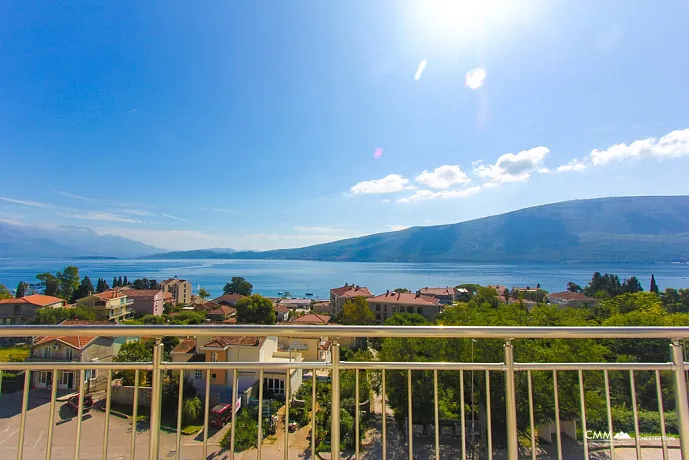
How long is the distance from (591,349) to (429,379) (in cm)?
449

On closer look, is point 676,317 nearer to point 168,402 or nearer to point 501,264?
point 168,402

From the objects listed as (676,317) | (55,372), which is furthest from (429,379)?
(676,317)

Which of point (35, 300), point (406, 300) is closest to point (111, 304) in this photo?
point (35, 300)

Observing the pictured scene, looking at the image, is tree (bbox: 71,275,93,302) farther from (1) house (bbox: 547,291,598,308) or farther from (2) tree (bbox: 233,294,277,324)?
(1) house (bbox: 547,291,598,308)

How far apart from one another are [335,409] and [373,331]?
494 mm

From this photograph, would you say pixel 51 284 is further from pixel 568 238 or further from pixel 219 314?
pixel 568 238

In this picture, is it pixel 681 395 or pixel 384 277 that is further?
pixel 384 277

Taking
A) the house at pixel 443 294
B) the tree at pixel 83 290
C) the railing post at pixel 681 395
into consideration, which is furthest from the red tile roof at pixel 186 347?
the house at pixel 443 294

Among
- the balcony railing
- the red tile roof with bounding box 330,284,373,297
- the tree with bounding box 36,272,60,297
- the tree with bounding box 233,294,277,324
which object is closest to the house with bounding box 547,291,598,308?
the red tile roof with bounding box 330,284,373,297

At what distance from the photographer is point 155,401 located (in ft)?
6.04

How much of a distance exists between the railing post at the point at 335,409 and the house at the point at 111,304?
3284cm

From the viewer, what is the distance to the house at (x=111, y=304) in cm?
2820

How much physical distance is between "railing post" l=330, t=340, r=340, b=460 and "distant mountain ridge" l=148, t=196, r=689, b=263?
157m

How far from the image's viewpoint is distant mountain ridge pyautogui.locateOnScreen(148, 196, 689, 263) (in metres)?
130
